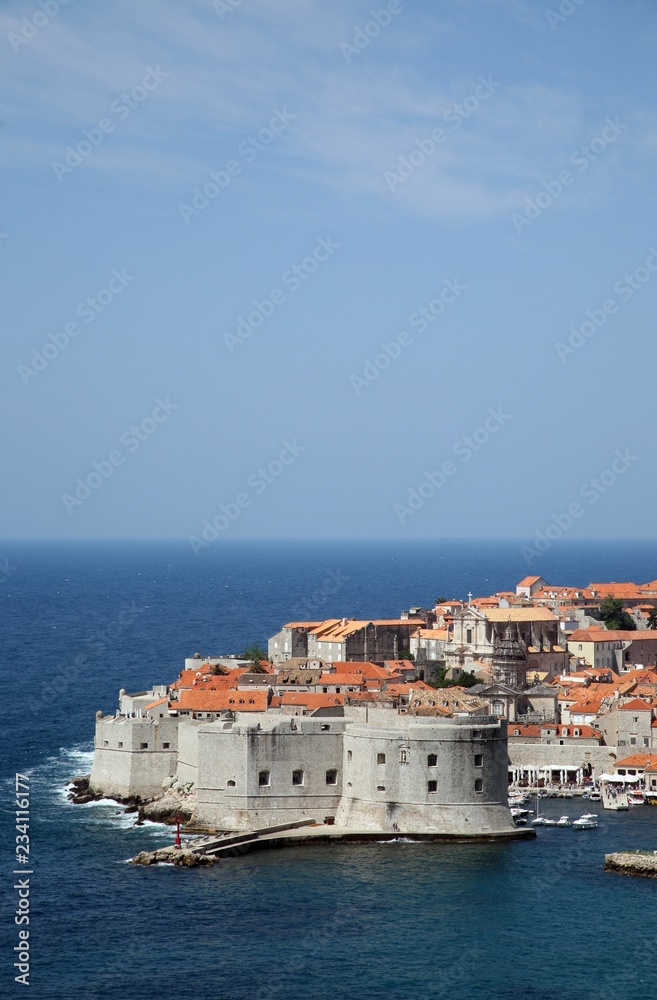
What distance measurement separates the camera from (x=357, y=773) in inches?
2133

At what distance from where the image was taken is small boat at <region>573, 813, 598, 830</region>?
54.6 metres

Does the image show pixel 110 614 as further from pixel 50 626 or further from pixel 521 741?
pixel 521 741

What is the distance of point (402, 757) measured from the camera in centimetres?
5319

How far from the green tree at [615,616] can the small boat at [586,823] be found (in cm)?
4123

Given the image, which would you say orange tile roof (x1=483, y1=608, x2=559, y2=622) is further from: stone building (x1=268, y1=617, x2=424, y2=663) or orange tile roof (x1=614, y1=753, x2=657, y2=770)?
orange tile roof (x1=614, y1=753, x2=657, y2=770)

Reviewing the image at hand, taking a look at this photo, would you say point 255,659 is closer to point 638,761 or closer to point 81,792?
point 81,792

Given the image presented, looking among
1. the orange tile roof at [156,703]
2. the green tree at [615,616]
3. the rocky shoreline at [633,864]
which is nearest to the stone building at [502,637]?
the green tree at [615,616]

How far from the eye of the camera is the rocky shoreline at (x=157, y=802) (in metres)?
55.6

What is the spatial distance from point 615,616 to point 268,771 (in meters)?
47.9

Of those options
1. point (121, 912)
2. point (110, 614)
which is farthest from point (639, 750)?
point (110, 614)

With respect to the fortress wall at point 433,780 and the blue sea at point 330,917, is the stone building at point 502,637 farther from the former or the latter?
the fortress wall at point 433,780

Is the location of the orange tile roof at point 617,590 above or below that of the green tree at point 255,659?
above
